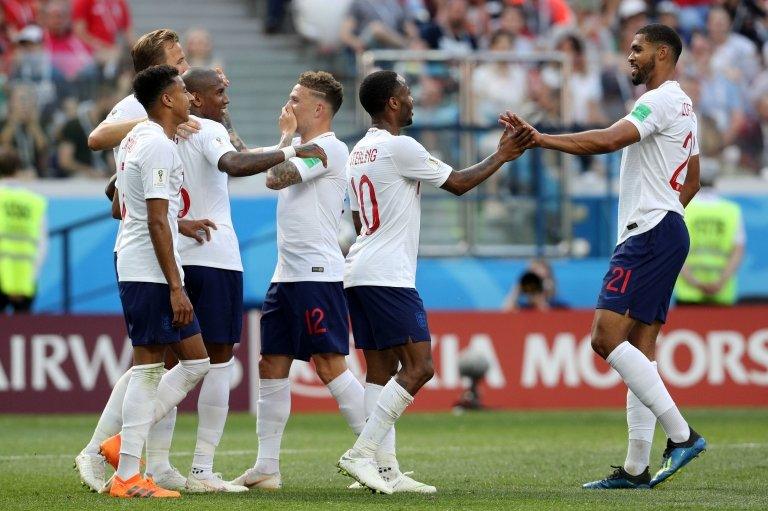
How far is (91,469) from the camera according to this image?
8.33 meters

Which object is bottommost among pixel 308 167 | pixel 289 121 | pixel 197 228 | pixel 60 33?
pixel 197 228

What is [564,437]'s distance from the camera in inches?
476

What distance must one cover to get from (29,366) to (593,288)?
6911mm

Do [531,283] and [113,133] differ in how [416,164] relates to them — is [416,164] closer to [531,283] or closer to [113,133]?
Result: [113,133]

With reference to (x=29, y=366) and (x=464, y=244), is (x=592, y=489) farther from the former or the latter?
(x=464, y=244)

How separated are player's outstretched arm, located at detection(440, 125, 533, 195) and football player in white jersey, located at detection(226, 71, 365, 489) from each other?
74 cm

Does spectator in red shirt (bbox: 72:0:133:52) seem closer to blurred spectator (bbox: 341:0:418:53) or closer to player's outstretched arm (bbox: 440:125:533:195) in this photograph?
blurred spectator (bbox: 341:0:418:53)

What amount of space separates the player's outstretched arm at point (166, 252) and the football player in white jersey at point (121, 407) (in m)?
0.66

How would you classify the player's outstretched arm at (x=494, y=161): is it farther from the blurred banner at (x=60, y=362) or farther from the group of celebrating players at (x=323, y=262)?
the blurred banner at (x=60, y=362)

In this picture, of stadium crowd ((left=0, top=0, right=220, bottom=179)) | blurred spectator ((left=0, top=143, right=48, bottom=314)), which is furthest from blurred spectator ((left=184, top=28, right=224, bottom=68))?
blurred spectator ((left=0, top=143, right=48, bottom=314))

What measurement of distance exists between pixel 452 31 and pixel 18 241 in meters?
6.70

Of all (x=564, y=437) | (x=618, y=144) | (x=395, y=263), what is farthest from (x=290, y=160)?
(x=564, y=437)

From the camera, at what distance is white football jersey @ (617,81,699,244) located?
27.5 ft

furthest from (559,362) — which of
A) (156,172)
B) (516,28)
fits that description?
(156,172)
